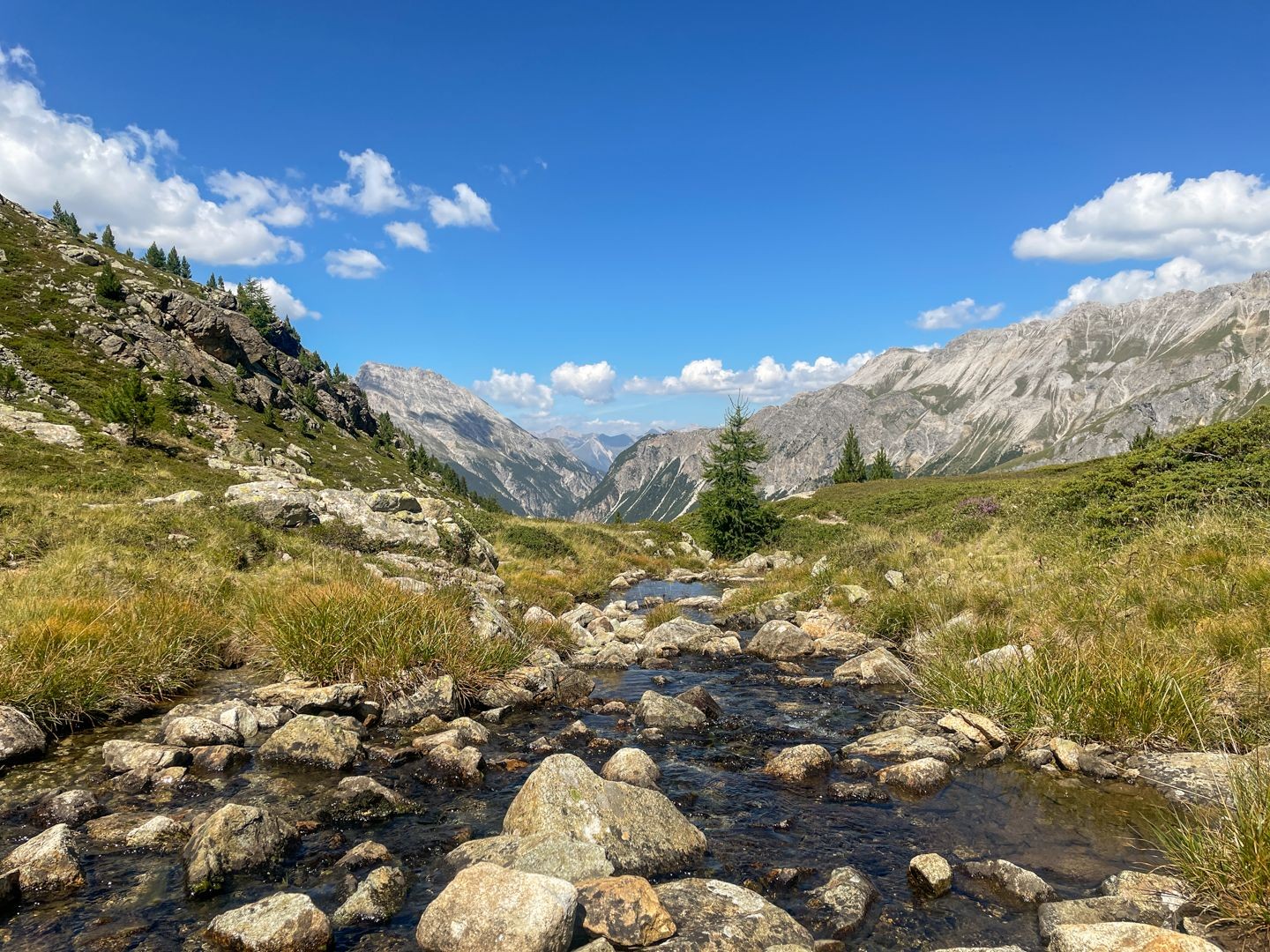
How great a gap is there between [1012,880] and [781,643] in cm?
1097

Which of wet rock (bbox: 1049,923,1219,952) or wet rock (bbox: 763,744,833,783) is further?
wet rock (bbox: 763,744,833,783)

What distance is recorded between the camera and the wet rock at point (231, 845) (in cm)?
597

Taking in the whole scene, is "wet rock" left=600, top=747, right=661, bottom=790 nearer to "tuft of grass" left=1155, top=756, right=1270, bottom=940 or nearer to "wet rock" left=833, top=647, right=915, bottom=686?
"tuft of grass" left=1155, top=756, right=1270, bottom=940

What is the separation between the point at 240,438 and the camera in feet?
221

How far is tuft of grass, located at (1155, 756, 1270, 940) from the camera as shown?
4.85 m

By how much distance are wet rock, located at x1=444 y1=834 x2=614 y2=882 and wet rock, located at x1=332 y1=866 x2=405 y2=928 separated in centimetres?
65

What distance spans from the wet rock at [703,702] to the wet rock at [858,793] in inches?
145

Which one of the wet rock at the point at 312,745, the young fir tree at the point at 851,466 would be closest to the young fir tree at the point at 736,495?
the wet rock at the point at 312,745

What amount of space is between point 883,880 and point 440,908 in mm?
4540

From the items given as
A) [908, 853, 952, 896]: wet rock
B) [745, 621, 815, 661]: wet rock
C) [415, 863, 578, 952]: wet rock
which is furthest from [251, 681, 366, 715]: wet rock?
[745, 621, 815, 661]: wet rock

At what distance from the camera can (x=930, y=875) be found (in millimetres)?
6387

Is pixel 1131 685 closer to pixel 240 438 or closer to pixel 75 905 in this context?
pixel 75 905

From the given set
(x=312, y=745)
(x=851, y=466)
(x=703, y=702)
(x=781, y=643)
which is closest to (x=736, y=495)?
(x=781, y=643)

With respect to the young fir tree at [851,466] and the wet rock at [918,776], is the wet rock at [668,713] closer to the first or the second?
the wet rock at [918,776]
